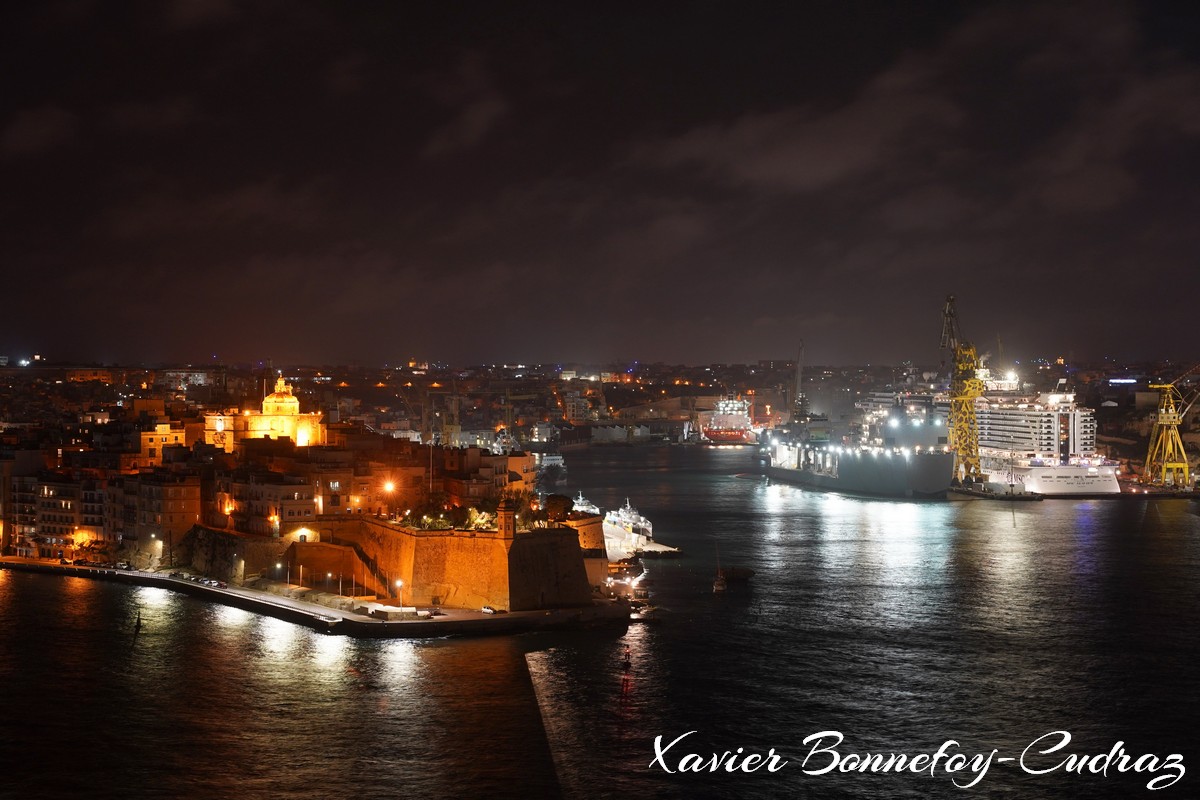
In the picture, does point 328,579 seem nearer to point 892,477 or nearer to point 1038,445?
point 892,477

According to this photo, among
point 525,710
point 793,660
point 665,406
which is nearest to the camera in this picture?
point 525,710

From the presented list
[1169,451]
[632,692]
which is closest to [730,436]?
[1169,451]

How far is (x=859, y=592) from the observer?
45.3 feet

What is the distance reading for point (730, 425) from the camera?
5356 cm

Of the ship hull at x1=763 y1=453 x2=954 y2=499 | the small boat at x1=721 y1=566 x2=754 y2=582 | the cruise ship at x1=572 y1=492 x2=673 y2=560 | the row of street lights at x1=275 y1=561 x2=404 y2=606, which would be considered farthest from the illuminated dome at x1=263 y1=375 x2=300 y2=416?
the ship hull at x1=763 y1=453 x2=954 y2=499

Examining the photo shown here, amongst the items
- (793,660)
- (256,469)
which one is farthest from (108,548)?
(793,660)

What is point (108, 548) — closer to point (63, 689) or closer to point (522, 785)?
point (63, 689)

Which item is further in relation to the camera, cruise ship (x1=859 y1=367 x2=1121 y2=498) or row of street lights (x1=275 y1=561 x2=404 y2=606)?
cruise ship (x1=859 y1=367 x2=1121 y2=498)

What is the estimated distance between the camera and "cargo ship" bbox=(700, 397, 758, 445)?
5150 cm

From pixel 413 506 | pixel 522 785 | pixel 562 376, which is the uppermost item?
pixel 562 376

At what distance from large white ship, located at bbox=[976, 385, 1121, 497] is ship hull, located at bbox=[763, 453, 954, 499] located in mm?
1326

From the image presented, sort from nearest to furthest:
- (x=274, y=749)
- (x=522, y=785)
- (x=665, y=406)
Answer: (x=522, y=785), (x=274, y=749), (x=665, y=406)

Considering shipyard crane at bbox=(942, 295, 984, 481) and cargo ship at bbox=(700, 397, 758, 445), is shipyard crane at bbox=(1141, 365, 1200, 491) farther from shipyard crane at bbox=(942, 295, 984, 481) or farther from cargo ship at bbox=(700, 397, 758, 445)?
cargo ship at bbox=(700, 397, 758, 445)

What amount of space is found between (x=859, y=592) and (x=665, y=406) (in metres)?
49.4
